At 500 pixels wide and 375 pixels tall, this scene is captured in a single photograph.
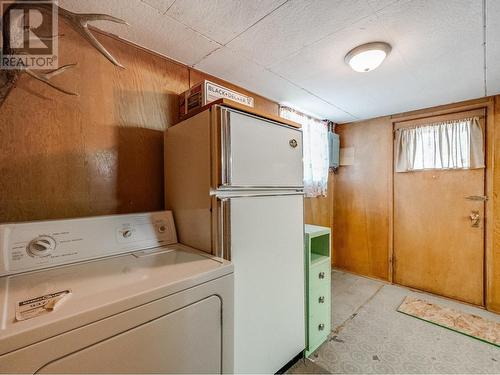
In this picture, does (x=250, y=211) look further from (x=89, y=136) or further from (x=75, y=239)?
(x=89, y=136)

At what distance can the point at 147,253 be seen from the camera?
1.17m

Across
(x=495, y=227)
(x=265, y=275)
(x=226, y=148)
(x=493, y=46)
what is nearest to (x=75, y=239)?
(x=226, y=148)

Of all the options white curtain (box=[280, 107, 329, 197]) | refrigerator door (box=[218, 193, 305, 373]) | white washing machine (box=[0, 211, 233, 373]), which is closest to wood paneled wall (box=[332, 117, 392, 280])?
white curtain (box=[280, 107, 329, 197])

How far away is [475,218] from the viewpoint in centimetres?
244

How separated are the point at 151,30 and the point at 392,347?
9.32ft

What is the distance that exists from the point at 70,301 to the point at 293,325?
1335mm

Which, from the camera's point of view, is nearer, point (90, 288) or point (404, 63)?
point (90, 288)

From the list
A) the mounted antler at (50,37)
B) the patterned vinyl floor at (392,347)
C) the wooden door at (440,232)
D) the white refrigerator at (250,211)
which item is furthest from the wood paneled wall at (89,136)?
the wooden door at (440,232)

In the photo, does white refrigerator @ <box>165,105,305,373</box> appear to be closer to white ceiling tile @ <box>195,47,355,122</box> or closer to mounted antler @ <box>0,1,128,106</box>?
mounted antler @ <box>0,1,128,106</box>

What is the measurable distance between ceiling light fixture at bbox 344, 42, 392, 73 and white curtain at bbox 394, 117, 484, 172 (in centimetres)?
166

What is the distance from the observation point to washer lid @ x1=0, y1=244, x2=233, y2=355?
570 mm

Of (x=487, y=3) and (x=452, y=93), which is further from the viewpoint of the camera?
(x=452, y=93)

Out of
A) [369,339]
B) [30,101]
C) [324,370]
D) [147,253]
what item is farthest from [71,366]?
[369,339]

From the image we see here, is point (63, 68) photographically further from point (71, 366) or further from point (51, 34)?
point (71, 366)
